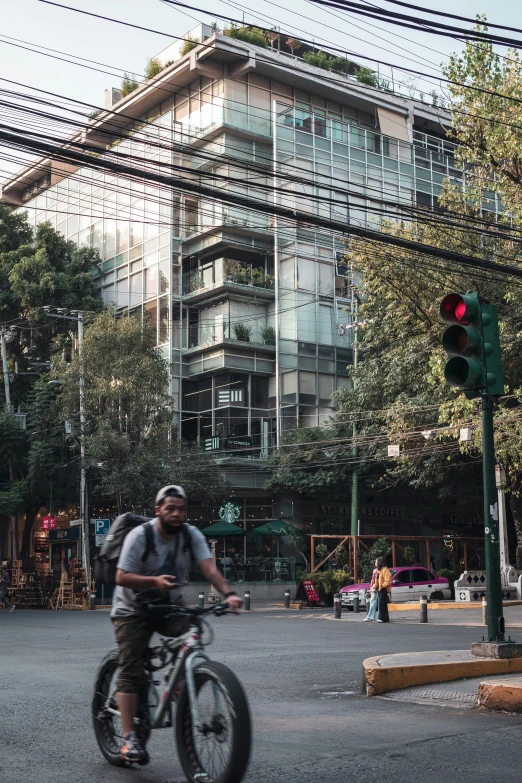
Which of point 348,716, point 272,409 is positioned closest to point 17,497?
point 272,409

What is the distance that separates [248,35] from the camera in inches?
1843

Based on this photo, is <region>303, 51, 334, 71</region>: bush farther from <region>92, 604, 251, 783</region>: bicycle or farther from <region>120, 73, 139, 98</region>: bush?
<region>92, 604, 251, 783</region>: bicycle

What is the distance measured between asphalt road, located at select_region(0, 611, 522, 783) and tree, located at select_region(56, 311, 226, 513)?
21232mm

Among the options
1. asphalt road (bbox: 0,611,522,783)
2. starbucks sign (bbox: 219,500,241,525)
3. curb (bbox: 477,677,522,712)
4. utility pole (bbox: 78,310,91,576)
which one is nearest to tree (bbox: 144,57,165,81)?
utility pole (bbox: 78,310,91,576)

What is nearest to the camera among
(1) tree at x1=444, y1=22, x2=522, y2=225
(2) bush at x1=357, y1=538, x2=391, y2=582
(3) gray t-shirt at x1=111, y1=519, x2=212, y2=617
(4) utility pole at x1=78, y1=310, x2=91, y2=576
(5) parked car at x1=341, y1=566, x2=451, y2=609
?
(3) gray t-shirt at x1=111, y1=519, x2=212, y2=617

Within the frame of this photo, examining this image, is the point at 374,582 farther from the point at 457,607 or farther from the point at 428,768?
the point at 428,768

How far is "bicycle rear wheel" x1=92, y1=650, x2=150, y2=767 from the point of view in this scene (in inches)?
229

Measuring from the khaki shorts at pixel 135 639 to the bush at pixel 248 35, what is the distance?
43876 millimetres

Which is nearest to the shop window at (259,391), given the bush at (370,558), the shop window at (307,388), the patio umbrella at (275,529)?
the shop window at (307,388)

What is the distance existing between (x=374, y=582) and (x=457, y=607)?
6.03m

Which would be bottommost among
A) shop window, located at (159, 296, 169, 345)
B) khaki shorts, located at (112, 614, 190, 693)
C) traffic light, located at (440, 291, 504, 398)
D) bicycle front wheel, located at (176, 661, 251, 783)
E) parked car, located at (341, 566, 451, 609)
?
parked car, located at (341, 566, 451, 609)

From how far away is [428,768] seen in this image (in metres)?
5.61

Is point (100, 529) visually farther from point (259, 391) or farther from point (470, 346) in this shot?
point (470, 346)

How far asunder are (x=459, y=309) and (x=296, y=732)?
451 centimetres
